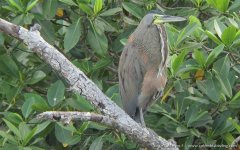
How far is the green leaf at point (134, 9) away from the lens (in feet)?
11.8

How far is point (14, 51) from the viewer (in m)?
3.70

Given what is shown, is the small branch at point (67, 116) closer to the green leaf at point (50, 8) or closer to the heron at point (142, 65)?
the heron at point (142, 65)

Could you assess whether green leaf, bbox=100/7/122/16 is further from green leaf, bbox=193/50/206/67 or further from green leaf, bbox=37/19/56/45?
green leaf, bbox=193/50/206/67

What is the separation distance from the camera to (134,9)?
362 centimetres

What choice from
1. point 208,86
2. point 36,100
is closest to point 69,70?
point 36,100

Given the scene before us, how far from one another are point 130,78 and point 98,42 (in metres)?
0.30

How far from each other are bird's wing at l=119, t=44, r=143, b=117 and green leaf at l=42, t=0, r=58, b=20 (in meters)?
0.51

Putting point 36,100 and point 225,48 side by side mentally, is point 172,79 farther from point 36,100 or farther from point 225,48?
point 36,100

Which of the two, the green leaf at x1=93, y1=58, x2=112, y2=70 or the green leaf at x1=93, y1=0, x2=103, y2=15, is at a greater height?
the green leaf at x1=93, y1=0, x2=103, y2=15

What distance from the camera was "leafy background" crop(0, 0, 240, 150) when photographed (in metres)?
3.21

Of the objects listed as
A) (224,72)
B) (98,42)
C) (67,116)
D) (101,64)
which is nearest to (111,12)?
(98,42)

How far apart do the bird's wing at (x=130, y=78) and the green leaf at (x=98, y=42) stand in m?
0.18

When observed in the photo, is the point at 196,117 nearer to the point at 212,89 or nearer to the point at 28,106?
the point at 212,89

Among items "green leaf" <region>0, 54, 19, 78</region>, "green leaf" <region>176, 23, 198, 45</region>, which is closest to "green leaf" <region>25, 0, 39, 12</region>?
"green leaf" <region>0, 54, 19, 78</region>
